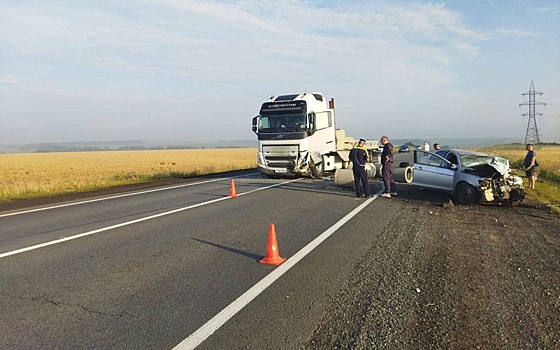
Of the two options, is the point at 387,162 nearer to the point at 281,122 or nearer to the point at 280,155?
the point at 280,155

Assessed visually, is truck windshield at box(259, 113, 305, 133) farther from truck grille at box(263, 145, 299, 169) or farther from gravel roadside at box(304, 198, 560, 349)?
gravel roadside at box(304, 198, 560, 349)

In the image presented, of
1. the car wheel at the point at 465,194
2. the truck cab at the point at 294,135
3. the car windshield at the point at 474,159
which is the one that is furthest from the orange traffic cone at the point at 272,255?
the truck cab at the point at 294,135

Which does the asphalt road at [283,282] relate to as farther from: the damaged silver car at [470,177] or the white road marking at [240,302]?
the damaged silver car at [470,177]

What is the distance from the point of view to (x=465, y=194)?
444 inches

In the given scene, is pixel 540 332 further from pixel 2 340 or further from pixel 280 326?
pixel 2 340

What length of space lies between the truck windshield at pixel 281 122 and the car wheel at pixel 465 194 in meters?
7.67

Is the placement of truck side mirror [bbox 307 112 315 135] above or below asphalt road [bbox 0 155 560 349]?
above

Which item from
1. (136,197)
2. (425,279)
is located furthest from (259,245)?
(136,197)

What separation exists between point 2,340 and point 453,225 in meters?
7.55

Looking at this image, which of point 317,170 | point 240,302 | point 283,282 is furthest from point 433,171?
point 240,302

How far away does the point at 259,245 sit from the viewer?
695cm

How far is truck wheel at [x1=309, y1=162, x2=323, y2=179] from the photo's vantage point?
1824cm

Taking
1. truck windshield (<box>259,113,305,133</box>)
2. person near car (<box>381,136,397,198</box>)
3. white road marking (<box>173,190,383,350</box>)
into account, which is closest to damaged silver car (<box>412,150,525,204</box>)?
person near car (<box>381,136,397,198</box>)

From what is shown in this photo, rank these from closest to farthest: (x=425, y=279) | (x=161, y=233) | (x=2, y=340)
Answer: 1. (x=2, y=340)
2. (x=425, y=279)
3. (x=161, y=233)
